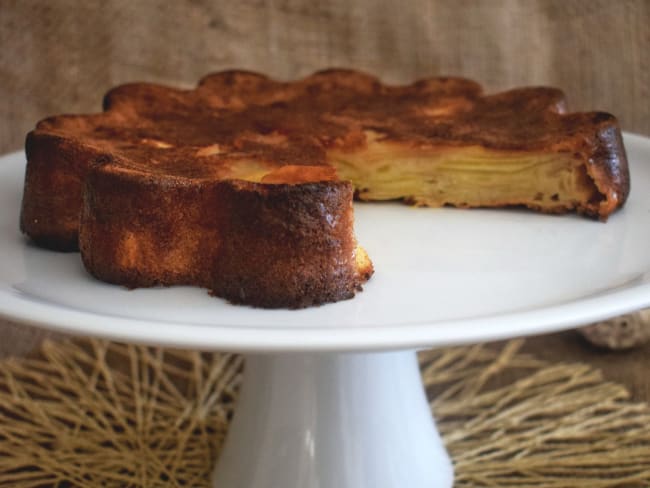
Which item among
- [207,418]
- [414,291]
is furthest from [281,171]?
[207,418]

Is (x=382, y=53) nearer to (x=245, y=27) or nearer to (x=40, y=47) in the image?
(x=245, y=27)

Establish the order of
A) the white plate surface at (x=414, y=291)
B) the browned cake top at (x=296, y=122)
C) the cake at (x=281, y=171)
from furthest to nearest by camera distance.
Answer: the browned cake top at (x=296, y=122) < the cake at (x=281, y=171) < the white plate surface at (x=414, y=291)

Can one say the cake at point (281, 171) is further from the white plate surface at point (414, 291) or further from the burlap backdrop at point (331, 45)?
the burlap backdrop at point (331, 45)

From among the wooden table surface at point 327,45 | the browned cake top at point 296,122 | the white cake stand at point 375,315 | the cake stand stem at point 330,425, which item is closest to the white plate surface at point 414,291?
the white cake stand at point 375,315

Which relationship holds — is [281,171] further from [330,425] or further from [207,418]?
[207,418]

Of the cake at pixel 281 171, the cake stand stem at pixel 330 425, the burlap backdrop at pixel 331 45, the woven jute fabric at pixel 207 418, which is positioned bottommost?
the woven jute fabric at pixel 207 418

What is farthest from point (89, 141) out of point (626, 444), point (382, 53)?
point (382, 53)

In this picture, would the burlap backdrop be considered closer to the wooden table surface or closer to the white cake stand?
the wooden table surface
